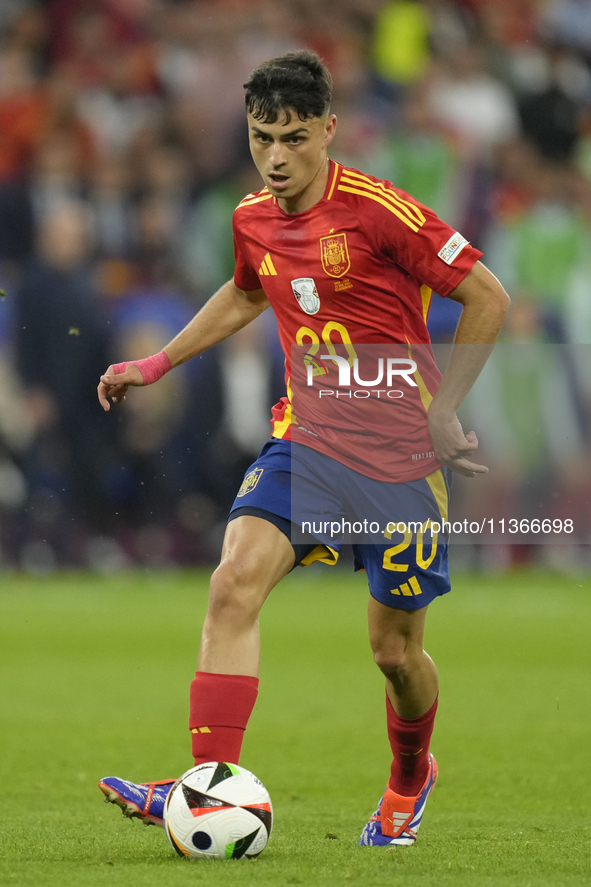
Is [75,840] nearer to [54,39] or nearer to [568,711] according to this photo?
[568,711]

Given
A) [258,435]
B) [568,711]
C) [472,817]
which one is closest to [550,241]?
[258,435]

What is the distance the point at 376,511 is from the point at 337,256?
0.73 metres

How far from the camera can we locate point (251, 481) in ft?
13.2

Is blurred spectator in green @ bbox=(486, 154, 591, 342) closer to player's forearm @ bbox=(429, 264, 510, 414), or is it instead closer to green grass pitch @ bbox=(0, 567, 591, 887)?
green grass pitch @ bbox=(0, 567, 591, 887)

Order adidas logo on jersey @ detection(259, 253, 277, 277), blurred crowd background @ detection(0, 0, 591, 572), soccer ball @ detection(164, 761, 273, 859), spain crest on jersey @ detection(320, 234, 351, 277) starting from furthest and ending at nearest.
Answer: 1. blurred crowd background @ detection(0, 0, 591, 572)
2. adidas logo on jersey @ detection(259, 253, 277, 277)
3. spain crest on jersey @ detection(320, 234, 351, 277)
4. soccer ball @ detection(164, 761, 273, 859)

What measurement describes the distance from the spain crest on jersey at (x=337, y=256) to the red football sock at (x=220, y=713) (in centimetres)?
118

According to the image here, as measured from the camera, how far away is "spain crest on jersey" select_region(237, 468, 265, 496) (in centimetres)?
399

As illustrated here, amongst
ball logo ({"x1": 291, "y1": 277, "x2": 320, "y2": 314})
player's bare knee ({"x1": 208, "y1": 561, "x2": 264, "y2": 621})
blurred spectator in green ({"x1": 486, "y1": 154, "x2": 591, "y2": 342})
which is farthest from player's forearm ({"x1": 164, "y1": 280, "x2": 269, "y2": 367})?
blurred spectator in green ({"x1": 486, "y1": 154, "x2": 591, "y2": 342})

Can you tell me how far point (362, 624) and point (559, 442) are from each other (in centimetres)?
265

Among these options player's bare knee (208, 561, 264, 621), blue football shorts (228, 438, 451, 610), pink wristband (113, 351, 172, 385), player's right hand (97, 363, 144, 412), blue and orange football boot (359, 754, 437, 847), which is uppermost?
pink wristband (113, 351, 172, 385)

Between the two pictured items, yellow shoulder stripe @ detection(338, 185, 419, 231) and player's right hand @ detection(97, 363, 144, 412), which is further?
player's right hand @ detection(97, 363, 144, 412)

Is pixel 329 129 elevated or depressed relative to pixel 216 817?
elevated

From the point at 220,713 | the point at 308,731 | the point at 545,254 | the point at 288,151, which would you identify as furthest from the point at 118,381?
the point at 545,254

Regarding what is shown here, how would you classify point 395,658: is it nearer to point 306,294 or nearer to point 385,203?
point 306,294
